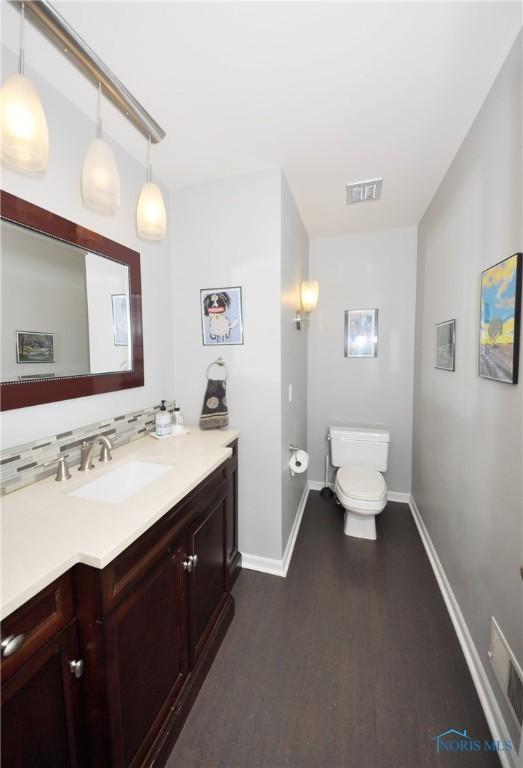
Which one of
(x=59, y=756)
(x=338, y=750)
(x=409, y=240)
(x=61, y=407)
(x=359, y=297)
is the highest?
(x=409, y=240)

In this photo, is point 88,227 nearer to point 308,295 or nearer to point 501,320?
point 308,295

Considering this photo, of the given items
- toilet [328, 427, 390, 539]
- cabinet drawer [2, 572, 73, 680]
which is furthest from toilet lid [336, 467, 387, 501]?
cabinet drawer [2, 572, 73, 680]

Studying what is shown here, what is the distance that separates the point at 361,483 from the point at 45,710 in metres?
2.07

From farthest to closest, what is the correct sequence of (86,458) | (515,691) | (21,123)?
(86,458), (515,691), (21,123)

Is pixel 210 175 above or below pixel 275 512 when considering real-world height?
above

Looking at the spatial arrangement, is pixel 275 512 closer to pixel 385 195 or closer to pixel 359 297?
pixel 359 297

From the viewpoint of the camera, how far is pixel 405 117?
4.77 ft

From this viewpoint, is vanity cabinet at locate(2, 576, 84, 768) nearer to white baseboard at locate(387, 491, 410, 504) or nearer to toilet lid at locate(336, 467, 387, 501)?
toilet lid at locate(336, 467, 387, 501)

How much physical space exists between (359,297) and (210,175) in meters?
1.67

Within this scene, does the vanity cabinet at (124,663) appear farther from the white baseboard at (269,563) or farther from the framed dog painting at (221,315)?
the framed dog painting at (221,315)

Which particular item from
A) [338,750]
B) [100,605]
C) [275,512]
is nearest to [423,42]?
[100,605]

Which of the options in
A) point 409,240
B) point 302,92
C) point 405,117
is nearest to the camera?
point 302,92

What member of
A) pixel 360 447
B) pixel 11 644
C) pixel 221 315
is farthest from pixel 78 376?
pixel 360 447

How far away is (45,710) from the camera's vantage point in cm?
74
